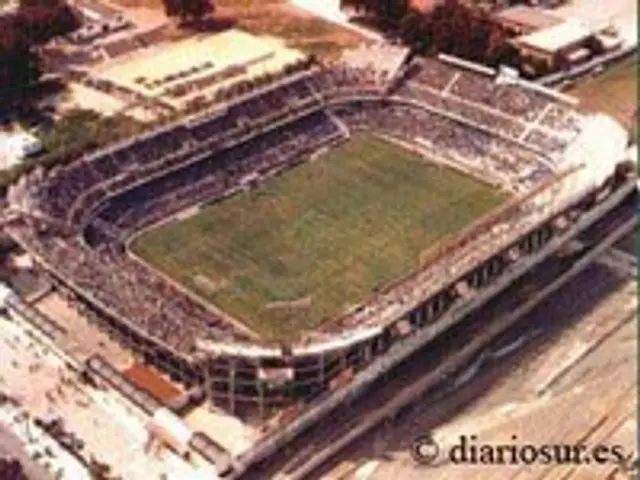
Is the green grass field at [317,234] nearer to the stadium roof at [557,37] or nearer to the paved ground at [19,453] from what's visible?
the paved ground at [19,453]

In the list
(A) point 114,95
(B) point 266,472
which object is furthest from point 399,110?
(B) point 266,472

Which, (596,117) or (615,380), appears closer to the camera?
(615,380)

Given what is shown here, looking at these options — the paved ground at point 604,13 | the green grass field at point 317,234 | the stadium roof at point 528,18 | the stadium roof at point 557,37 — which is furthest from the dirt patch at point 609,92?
the green grass field at point 317,234

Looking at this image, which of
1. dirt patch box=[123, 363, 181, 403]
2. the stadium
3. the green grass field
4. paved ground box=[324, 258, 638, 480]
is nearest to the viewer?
paved ground box=[324, 258, 638, 480]

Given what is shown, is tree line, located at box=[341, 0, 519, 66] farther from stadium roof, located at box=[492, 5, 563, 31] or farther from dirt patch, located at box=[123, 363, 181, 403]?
dirt patch, located at box=[123, 363, 181, 403]

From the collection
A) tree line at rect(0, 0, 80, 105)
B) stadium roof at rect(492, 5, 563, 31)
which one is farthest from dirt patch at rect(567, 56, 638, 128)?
tree line at rect(0, 0, 80, 105)

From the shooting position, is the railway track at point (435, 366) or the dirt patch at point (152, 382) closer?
the railway track at point (435, 366)

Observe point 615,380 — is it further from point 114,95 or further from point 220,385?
point 114,95
